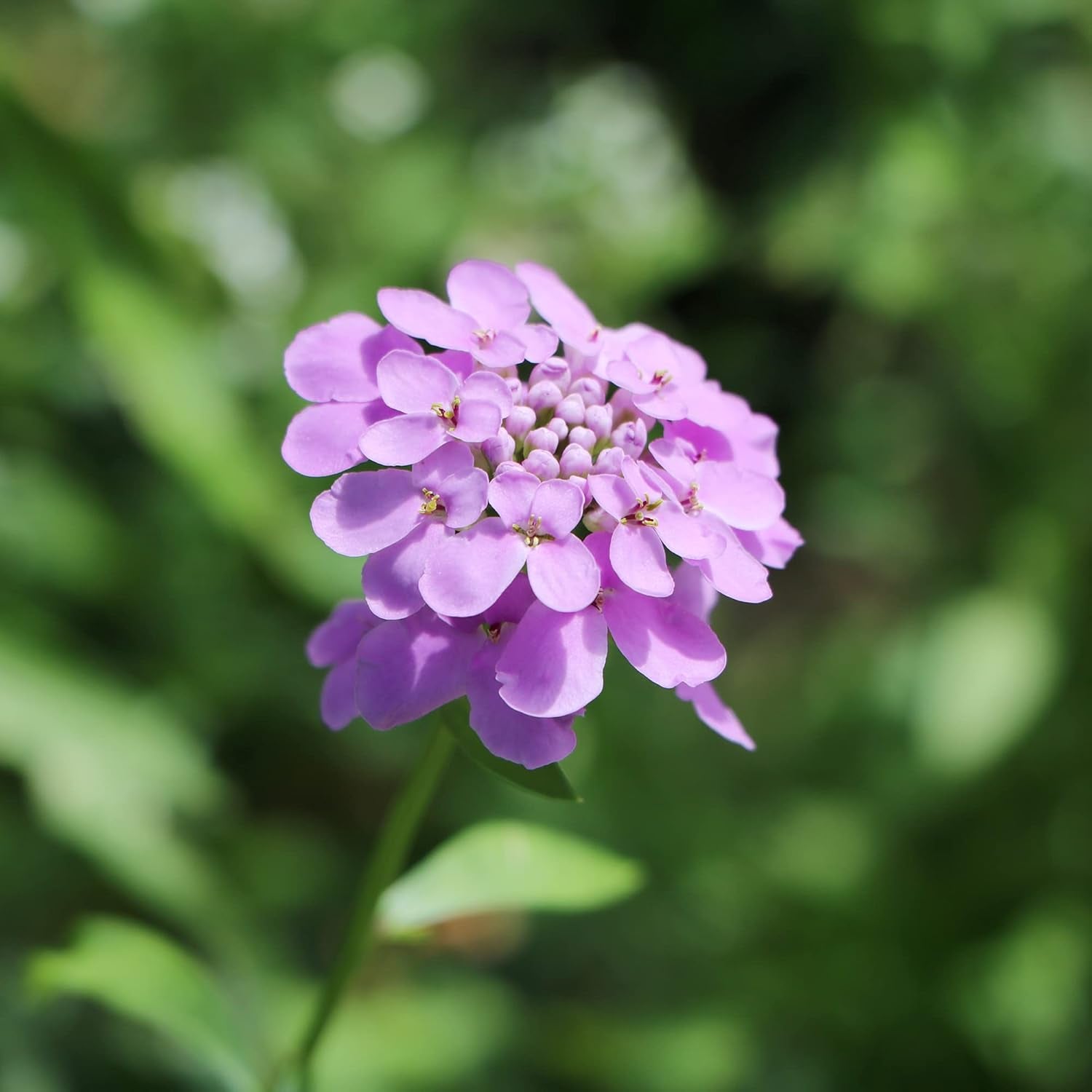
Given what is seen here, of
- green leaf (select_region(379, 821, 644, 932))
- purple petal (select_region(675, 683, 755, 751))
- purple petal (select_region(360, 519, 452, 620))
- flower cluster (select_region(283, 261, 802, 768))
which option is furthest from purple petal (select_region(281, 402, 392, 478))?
green leaf (select_region(379, 821, 644, 932))

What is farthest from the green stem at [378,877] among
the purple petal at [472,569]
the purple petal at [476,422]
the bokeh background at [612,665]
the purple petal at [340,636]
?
the bokeh background at [612,665]

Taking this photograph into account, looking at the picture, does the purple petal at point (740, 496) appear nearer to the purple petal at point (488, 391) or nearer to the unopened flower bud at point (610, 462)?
the unopened flower bud at point (610, 462)

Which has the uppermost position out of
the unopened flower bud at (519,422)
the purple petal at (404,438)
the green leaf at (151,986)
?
the unopened flower bud at (519,422)

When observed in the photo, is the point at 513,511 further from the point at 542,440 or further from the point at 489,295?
the point at 489,295

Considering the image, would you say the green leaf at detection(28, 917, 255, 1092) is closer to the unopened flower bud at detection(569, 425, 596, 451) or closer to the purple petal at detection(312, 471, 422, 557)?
the purple petal at detection(312, 471, 422, 557)

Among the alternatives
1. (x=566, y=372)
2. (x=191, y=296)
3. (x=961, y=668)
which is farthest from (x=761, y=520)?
(x=191, y=296)
